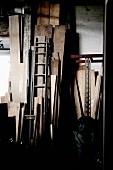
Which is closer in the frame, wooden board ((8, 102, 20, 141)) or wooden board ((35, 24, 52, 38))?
wooden board ((8, 102, 20, 141))

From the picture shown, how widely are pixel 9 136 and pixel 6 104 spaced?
2.32 feet

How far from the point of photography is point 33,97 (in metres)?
5.03

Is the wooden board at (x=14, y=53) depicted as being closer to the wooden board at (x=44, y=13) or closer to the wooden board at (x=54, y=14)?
the wooden board at (x=44, y=13)

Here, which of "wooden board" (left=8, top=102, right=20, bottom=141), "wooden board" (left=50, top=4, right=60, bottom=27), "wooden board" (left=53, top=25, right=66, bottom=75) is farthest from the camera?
"wooden board" (left=50, top=4, right=60, bottom=27)

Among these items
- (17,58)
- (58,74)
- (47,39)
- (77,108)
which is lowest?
(77,108)

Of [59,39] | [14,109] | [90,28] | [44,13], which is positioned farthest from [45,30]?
[14,109]

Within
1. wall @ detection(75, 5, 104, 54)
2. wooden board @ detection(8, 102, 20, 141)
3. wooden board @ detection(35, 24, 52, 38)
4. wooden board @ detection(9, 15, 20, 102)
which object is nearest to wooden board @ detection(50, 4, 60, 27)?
wooden board @ detection(35, 24, 52, 38)

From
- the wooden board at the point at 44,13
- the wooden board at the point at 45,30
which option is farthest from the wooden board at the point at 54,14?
the wooden board at the point at 45,30

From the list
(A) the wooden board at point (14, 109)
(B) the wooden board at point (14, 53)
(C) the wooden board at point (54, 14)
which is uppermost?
(C) the wooden board at point (54, 14)

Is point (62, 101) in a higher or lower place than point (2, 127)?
higher

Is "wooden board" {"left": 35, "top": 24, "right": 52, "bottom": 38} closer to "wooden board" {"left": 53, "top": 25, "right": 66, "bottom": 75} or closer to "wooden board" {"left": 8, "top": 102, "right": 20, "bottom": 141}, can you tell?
"wooden board" {"left": 53, "top": 25, "right": 66, "bottom": 75}

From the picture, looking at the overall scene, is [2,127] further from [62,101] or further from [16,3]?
[16,3]

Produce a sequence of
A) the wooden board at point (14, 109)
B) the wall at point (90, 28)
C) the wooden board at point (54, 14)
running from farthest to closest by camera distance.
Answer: the wall at point (90, 28)
the wooden board at point (54, 14)
the wooden board at point (14, 109)
